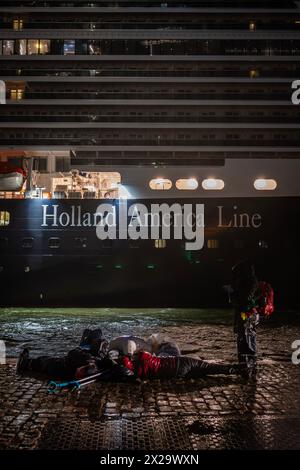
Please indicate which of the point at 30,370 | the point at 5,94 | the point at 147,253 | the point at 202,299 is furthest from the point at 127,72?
the point at 30,370

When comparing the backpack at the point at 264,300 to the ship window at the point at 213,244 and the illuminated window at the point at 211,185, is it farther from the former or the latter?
the illuminated window at the point at 211,185

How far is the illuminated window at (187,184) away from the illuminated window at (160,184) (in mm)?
293

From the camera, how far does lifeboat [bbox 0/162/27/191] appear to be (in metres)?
13.3

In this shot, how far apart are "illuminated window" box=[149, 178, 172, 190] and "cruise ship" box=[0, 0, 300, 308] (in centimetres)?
5

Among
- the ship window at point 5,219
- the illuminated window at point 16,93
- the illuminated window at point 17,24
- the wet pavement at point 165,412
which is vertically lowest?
the wet pavement at point 165,412

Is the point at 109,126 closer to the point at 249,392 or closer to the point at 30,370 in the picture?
the point at 30,370

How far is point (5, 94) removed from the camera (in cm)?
1512

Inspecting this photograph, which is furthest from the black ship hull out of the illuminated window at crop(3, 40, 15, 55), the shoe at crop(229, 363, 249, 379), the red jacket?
the red jacket

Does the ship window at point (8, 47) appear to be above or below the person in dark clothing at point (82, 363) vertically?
above

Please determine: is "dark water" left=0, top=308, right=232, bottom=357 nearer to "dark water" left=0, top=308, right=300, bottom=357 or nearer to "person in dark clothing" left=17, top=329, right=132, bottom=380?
"dark water" left=0, top=308, right=300, bottom=357

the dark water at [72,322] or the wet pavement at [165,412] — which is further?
the dark water at [72,322]

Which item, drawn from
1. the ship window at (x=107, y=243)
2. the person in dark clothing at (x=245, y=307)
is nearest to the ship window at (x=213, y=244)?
the ship window at (x=107, y=243)

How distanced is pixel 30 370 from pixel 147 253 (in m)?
7.40

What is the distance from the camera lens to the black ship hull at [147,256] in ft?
41.2
